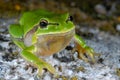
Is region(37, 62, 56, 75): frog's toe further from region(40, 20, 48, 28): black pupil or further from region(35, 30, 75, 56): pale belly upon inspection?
region(40, 20, 48, 28): black pupil

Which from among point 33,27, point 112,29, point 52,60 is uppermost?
point 112,29

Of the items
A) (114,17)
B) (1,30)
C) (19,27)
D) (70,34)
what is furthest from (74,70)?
(114,17)

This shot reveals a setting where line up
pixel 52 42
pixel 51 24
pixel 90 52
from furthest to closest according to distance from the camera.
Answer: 1. pixel 90 52
2. pixel 52 42
3. pixel 51 24

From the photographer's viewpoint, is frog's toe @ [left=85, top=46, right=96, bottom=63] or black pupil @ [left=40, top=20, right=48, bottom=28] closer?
black pupil @ [left=40, top=20, right=48, bottom=28]

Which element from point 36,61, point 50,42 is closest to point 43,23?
point 50,42

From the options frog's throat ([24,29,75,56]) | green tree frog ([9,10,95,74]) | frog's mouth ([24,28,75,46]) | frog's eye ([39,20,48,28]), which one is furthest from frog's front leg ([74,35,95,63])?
frog's eye ([39,20,48,28])

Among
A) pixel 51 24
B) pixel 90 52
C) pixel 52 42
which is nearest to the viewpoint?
pixel 51 24

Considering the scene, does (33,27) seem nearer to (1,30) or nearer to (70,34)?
(70,34)

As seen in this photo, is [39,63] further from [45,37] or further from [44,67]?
[45,37]
